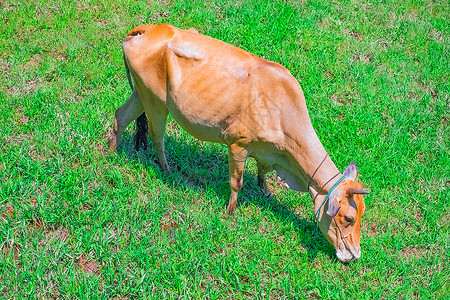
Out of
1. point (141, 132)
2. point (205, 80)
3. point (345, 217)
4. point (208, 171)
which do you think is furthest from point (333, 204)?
point (141, 132)

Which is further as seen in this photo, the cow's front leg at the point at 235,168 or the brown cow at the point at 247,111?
the cow's front leg at the point at 235,168

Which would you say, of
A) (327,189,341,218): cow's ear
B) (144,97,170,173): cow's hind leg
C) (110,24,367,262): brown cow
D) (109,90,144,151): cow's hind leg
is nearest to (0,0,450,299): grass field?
(144,97,170,173): cow's hind leg

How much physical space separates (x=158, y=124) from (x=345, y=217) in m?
2.17

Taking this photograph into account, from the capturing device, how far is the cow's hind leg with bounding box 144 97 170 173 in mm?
5336

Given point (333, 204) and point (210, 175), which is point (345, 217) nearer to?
point (333, 204)

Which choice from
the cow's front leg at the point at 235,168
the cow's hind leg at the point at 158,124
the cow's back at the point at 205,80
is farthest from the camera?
the cow's hind leg at the point at 158,124

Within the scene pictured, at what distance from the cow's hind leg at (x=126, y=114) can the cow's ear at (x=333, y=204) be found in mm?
2334

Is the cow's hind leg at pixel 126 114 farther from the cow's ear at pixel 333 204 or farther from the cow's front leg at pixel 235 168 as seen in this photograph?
the cow's ear at pixel 333 204

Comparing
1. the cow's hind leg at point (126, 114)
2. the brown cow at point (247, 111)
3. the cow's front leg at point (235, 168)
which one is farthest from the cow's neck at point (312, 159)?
the cow's hind leg at point (126, 114)

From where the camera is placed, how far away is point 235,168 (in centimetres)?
508

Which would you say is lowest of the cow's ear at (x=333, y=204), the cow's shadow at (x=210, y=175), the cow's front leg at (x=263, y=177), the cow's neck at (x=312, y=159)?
the cow's shadow at (x=210, y=175)

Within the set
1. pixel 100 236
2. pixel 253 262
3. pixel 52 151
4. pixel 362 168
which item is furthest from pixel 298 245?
pixel 52 151

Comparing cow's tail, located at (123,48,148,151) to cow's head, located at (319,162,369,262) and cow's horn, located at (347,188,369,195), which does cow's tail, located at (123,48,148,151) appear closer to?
cow's head, located at (319,162,369,262)

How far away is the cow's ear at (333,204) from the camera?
4.46 m
